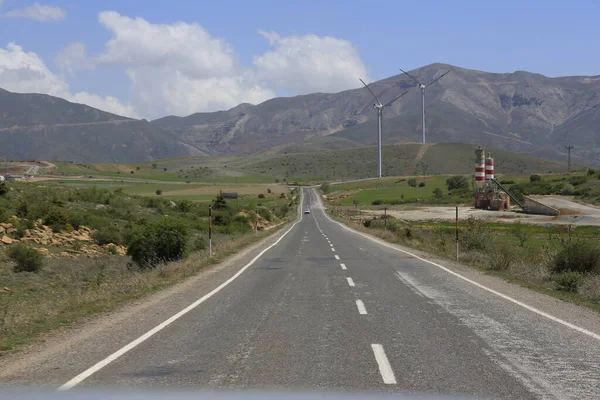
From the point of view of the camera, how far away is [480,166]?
89000 millimetres

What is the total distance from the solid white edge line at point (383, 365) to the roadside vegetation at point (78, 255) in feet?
17.0

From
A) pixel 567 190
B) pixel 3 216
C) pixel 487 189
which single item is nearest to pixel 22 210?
pixel 3 216

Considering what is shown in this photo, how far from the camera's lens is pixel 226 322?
1159cm

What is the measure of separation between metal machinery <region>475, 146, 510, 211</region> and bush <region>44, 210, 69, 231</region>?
197 ft

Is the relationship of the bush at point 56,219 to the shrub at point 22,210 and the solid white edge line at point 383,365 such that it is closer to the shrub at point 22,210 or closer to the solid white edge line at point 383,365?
the shrub at point 22,210

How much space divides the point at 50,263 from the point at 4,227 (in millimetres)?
7791

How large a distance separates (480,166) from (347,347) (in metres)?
83.3

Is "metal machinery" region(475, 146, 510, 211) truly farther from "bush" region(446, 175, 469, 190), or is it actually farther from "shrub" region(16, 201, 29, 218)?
"shrub" region(16, 201, 29, 218)

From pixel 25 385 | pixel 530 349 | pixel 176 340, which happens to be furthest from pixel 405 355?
pixel 25 385

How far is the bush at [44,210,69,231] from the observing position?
130ft

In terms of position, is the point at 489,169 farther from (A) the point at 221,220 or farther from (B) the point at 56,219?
(B) the point at 56,219

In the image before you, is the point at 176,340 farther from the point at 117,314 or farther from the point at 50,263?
the point at 50,263

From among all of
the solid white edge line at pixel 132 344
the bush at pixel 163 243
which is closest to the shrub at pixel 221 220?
the bush at pixel 163 243

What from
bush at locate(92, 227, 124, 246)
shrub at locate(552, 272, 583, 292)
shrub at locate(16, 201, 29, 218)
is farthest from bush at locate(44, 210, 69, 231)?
shrub at locate(552, 272, 583, 292)
